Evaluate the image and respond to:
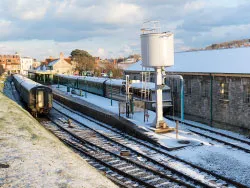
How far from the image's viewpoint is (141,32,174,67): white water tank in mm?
16594

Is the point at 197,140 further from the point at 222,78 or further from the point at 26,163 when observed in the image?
the point at 26,163

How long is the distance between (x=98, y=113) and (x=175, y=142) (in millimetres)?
9300

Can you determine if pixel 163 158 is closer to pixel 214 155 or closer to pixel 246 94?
pixel 214 155

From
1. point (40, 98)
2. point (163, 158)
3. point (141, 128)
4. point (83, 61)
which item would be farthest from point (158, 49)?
point (83, 61)

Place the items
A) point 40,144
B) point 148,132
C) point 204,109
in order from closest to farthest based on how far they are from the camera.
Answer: point 40,144 → point 148,132 → point 204,109

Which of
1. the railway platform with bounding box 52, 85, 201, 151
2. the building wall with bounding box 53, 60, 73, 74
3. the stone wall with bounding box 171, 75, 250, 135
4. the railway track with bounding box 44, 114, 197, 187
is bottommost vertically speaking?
the railway track with bounding box 44, 114, 197, 187

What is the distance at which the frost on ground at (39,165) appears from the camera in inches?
327

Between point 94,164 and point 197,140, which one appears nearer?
point 94,164

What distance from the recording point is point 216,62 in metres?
20.2

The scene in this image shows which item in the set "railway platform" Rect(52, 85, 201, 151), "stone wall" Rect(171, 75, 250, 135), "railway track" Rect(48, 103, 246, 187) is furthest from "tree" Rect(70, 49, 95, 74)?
"railway track" Rect(48, 103, 246, 187)

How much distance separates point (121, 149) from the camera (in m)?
14.5

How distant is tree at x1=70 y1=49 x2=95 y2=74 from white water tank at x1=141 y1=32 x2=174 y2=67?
66319 mm

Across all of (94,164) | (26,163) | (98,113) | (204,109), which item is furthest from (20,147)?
(204,109)

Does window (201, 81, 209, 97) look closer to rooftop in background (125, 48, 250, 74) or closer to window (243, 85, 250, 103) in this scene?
rooftop in background (125, 48, 250, 74)
